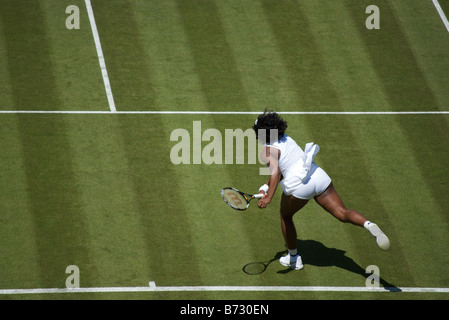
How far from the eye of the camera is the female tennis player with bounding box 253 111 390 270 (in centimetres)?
922

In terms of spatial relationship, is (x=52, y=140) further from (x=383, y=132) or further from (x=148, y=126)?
(x=383, y=132)

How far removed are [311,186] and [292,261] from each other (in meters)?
1.34

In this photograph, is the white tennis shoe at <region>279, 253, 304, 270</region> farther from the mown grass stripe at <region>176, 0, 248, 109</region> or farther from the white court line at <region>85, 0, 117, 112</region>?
the white court line at <region>85, 0, 117, 112</region>

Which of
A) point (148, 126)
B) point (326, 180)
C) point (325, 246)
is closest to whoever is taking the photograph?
point (326, 180)

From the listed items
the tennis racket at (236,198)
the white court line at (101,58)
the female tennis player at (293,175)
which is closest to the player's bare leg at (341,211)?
the female tennis player at (293,175)

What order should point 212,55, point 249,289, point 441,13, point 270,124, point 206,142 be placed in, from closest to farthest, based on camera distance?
point 270,124, point 249,289, point 206,142, point 212,55, point 441,13

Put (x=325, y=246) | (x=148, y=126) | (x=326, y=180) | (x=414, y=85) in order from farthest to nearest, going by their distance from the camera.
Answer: (x=414, y=85) → (x=148, y=126) → (x=325, y=246) → (x=326, y=180)

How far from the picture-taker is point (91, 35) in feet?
49.5

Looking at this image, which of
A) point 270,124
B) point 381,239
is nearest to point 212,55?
point 270,124

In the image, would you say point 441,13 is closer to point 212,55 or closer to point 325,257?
point 212,55

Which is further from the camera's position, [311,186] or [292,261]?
[292,261]

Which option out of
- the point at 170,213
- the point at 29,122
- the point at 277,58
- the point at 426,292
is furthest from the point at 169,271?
the point at 277,58

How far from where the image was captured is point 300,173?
9258 millimetres

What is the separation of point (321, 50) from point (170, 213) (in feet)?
19.8
